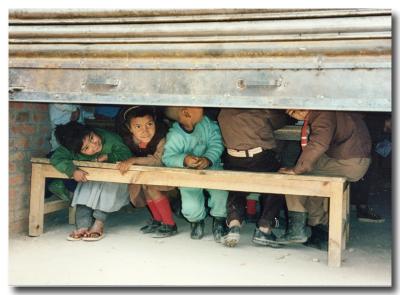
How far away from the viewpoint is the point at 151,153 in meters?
3.57

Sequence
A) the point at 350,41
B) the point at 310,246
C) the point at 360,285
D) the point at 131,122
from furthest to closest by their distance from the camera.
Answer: the point at 131,122, the point at 310,246, the point at 360,285, the point at 350,41

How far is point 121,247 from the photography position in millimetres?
3322

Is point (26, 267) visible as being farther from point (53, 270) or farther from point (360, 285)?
point (360, 285)

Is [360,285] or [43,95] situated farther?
[43,95]

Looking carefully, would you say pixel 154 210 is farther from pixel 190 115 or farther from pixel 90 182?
pixel 190 115

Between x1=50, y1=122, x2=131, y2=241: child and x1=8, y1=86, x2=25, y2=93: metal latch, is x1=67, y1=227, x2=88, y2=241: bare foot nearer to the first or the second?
x1=50, y1=122, x2=131, y2=241: child

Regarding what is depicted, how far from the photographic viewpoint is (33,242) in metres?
3.43

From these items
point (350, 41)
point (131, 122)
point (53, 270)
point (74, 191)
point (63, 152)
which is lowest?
point (53, 270)

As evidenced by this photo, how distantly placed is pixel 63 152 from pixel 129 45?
113 centimetres

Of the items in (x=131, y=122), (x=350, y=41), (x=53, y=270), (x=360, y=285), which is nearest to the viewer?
(x=350, y=41)

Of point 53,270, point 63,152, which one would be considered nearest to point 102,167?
point 63,152

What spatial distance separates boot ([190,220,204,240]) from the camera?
3.47 m

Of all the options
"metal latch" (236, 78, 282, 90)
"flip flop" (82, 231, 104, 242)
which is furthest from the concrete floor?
"metal latch" (236, 78, 282, 90)

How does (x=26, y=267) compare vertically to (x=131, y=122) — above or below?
below
